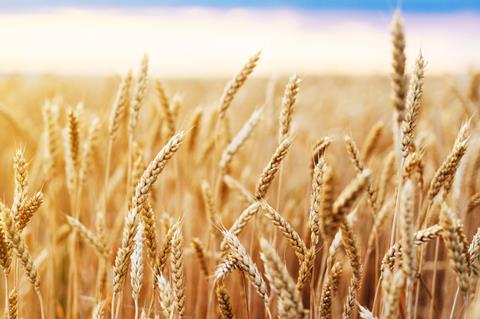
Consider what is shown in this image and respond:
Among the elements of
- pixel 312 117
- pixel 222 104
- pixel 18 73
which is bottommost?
pixel 222 104

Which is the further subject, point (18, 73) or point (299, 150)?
point (18, 73)

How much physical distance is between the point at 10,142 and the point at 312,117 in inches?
123

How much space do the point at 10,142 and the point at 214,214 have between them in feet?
10.4

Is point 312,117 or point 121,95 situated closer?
point 121,95

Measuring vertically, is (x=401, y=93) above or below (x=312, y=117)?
below

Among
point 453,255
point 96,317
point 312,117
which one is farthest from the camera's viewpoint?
point 312,117

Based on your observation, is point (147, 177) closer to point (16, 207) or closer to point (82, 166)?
point (16, 207)

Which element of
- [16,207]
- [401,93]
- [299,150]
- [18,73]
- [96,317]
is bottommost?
[96,317]

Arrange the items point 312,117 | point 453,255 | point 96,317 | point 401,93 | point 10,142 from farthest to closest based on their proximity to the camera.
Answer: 1. point 312,117
2. point 10,142
3. point 401,93
4. point 96,317
5. point 453,255

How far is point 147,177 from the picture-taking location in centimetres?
118

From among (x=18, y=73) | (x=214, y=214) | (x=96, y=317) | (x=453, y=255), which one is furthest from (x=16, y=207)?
(x=18, y=73)

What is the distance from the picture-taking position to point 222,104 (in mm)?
1733

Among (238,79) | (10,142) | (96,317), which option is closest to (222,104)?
(238,79)

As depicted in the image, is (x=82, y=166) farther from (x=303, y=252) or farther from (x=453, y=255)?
(x=453, y=255)
